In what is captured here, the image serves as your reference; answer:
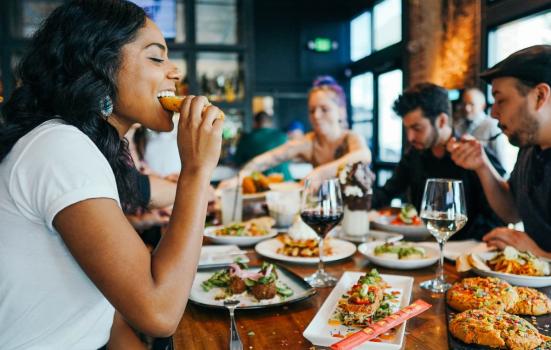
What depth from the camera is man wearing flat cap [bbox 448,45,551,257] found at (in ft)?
5.85

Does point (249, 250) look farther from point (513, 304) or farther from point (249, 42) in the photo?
point (249, 42)

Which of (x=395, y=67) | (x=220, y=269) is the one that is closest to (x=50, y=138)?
(x=220, y=269)

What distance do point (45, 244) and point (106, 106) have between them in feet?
1.18

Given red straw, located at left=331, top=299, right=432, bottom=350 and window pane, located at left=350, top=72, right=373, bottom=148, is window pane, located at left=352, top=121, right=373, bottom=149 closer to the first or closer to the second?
window pane, located at left=350, top=72, right=373, bottom=148

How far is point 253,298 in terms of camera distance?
1.17 m

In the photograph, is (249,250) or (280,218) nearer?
(249,250)

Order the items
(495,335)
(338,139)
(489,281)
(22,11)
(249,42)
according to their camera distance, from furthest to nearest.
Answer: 1. (249,42)
2. (22,11)
3. (338,139)
4. (489,281)
5. (495,335)

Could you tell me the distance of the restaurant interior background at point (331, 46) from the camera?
479cm

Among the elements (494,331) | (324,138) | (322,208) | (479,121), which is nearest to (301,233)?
(322,208)

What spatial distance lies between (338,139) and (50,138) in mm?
2550

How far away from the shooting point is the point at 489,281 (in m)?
1.17

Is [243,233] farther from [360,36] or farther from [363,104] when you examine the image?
[360,36]

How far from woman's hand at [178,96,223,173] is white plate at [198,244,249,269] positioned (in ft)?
1.74

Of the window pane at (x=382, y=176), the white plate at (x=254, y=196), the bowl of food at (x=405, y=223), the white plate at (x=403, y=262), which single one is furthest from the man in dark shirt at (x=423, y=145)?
the window pane at (x=382, y=176)
